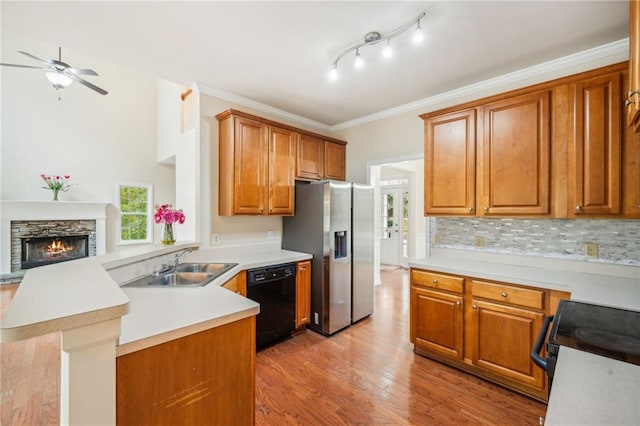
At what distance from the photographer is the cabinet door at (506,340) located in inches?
79.9

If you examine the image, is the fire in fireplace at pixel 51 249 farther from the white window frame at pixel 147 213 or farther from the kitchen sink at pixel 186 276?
the kitchen sink at pixel 186 276

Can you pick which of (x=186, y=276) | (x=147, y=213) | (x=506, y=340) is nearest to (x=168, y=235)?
(x=186, y=276)

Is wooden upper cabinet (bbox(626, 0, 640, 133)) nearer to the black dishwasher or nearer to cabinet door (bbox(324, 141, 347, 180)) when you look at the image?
the black dishwasher

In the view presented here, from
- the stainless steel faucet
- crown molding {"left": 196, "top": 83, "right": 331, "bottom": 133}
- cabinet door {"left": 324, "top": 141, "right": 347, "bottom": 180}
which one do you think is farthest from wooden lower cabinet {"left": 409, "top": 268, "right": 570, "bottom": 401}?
crown molding {"left": 196, "top": 83, "right": 331, "bottom": 133}

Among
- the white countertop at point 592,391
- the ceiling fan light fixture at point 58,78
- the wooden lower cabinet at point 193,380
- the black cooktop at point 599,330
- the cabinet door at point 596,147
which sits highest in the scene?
the ceiling fan light fixture at point 58,78

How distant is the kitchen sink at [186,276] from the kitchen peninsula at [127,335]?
0.88 ft

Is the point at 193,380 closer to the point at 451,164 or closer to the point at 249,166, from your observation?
the point at 249,166

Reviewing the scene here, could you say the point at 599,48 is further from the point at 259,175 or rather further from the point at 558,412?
the point at 259,175

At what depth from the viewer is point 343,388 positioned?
86.8 inches

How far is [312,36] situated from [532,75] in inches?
81.7

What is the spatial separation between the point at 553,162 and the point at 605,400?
6.73ft

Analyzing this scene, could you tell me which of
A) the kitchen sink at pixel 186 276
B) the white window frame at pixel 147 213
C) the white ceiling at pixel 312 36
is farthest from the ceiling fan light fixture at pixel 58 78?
the white window frame at pixel 147 213

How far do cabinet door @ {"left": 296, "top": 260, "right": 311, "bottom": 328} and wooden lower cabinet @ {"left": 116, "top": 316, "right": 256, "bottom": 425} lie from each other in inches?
68.9

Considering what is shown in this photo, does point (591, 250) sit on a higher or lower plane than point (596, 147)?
lower
